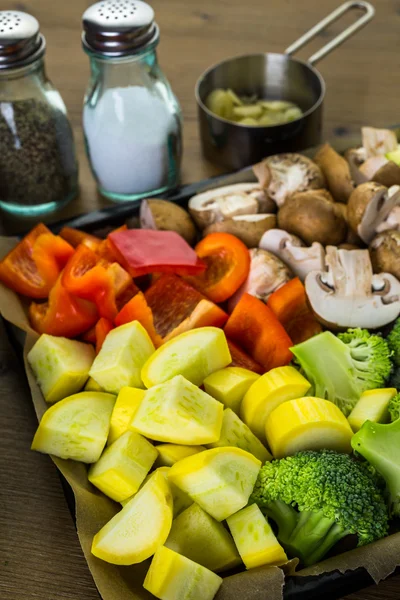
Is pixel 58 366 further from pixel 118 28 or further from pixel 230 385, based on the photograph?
pixel 118 28

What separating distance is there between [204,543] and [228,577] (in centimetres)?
7

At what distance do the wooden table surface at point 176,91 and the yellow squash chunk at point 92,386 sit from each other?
172 millimetres

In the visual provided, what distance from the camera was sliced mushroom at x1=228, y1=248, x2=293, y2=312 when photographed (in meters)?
1.51

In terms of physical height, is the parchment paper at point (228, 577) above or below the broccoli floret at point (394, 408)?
below

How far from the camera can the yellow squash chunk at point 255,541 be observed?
1081 millimetres

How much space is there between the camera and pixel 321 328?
4.94ft

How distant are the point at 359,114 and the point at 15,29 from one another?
3.58ft

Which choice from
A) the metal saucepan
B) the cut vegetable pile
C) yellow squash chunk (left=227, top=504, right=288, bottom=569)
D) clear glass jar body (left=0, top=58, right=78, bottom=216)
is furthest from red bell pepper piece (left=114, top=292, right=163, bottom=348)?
the metal saucepan

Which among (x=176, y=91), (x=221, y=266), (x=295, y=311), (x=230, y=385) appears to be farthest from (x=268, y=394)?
(x=176, y=91)

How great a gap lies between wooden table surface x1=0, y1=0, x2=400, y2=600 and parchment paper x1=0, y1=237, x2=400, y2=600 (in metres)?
0.13

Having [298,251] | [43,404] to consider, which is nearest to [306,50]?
[298,251]

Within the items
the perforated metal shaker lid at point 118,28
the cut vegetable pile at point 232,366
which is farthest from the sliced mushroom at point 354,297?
the perforated metal shaker lid at point 118,28

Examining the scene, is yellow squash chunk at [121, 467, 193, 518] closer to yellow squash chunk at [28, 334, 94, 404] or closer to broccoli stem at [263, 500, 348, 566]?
broccoli stem at [263, 500, 348, 566]

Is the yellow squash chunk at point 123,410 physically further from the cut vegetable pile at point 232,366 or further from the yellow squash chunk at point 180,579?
the yellow squash chunk at point 180,579
